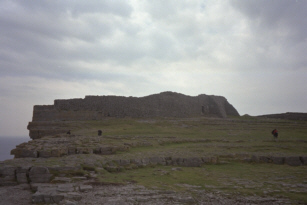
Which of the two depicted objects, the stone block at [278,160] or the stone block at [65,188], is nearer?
the stone block at [65,188]

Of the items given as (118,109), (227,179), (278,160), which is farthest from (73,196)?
(118,109)

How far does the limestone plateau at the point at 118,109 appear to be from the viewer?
29938 mm

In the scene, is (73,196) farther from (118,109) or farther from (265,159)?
(118,109)

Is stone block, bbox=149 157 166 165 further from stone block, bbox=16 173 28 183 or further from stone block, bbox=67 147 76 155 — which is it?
stone block, bbox=16 173 28 183

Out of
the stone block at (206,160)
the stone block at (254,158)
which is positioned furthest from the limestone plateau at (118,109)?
the stone block at (254,158)

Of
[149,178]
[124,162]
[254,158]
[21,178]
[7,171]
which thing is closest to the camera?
[21,178]

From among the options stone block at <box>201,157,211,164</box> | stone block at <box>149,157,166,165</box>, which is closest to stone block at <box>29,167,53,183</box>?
stone block at <box>149,157,166,165</box>

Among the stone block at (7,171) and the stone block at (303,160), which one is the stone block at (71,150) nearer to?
the stone block at (7,171)

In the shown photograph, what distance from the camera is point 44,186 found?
7.49 m

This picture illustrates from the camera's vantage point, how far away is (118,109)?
3497cm

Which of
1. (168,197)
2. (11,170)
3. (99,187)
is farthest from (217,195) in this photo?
(11,170)

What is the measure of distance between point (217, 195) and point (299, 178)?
14.1 ft

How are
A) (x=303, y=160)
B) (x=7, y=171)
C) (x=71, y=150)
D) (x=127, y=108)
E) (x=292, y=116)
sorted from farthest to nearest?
(x=292, y=116), (x=127, y=108), (x=303, y=160), (x=71, y=150), (x=7, y=171)

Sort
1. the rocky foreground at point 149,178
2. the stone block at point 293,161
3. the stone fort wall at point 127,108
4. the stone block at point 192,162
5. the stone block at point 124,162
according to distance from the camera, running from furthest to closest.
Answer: the stone fort wall at point 127,108
the stone block at point 293,161
the stone block at point 192,162
the stone block at point 124,162
the rocky foreground at point 149,178
